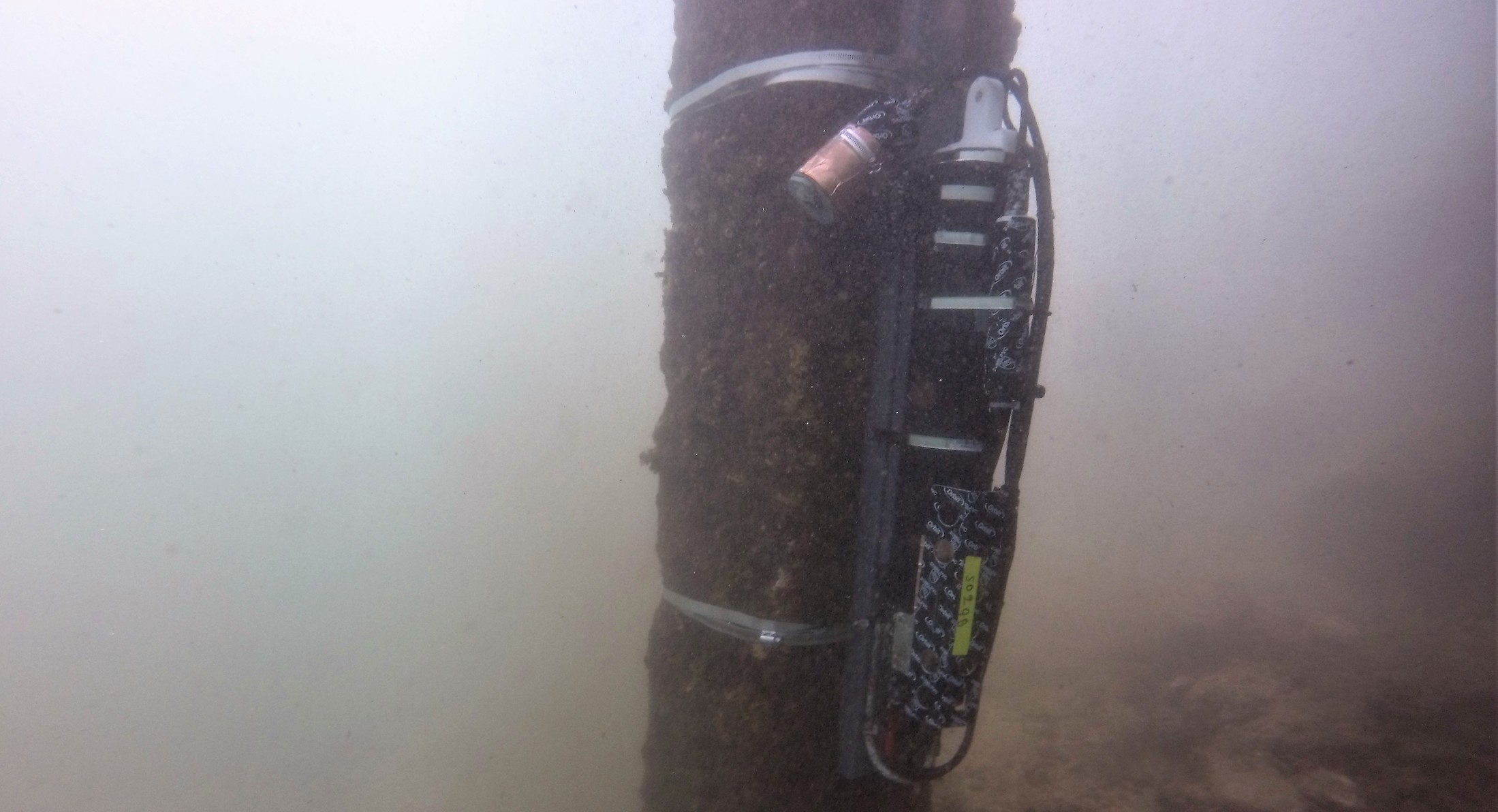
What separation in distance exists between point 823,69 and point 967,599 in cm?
152

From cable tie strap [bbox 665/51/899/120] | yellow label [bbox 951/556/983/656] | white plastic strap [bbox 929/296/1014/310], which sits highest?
cable tie strap [bbox 665/51/899/120]

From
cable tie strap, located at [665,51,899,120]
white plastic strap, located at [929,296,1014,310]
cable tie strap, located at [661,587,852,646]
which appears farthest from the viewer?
cable tie strap, located at [661,587,852,646]

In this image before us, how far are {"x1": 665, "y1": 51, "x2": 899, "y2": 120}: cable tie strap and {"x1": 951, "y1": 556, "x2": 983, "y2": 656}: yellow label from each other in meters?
1.37

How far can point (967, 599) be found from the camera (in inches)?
69.2

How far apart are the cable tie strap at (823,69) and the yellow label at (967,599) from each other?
1369 millimetres

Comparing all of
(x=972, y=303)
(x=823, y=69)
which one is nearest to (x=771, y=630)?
(x=972, y=303)

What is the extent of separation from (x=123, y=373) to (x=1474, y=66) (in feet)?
80.0

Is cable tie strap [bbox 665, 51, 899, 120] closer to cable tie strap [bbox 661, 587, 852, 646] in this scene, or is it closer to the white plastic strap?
the white plastic strap

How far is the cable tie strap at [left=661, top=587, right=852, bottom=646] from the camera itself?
6.47ft

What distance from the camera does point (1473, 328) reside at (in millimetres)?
14398

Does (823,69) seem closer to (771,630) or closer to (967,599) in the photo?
(967,599)

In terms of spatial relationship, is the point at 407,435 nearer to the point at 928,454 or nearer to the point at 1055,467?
the point at 928,454

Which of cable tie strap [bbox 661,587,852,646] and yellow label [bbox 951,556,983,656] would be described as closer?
yellow label [bbox 951,556,983,656]

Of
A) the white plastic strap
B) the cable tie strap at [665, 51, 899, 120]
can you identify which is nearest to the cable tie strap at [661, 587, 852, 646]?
the white plastic strap
